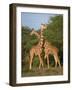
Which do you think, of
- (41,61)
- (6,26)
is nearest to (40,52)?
(41,61)

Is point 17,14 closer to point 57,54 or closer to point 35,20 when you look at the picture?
point 35,20

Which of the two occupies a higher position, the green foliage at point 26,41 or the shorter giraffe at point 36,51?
the green foliage at point 26,41

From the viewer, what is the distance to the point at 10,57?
1915 millimetres

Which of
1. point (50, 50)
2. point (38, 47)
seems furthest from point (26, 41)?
point (50, 50)

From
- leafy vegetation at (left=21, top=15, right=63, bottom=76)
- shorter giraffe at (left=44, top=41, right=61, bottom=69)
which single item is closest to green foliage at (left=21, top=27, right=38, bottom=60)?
leafy vegetation at (left=21, top=15, right=63, bottom=76)

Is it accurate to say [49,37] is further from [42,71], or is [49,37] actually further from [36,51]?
[42,71]

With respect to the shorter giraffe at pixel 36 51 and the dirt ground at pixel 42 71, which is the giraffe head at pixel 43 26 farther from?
the dirt ground at pixel 42 71

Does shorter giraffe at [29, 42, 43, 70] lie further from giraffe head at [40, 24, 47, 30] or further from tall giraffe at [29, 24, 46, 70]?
giraffe head at [40, 24, 47, 30]

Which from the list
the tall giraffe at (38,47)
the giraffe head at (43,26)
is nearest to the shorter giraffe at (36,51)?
the tall giraffe at (38,47)

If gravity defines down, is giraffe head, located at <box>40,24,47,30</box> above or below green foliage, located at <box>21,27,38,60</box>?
above

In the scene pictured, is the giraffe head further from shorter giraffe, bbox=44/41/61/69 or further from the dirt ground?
the dirt ground

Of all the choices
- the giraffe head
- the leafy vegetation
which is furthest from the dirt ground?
→ the giraffe head

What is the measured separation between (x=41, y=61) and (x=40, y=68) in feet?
0.18

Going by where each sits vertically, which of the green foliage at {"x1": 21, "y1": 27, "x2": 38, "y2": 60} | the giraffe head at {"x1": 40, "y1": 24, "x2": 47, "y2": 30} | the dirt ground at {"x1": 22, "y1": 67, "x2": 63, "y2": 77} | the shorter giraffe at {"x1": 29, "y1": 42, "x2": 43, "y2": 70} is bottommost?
the dirt ground at {"x1": 22, "y1": 67, "x2": 63, "y2": 77}
